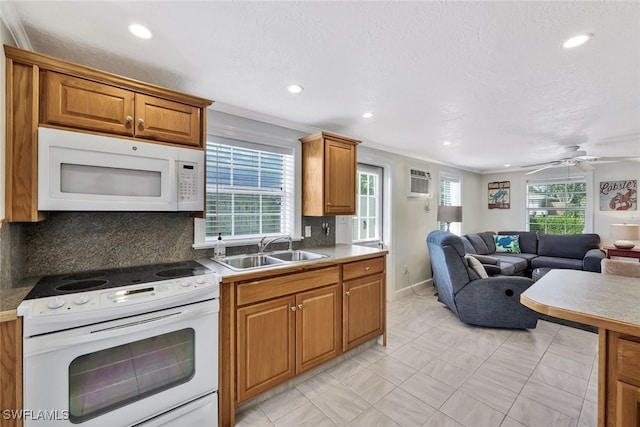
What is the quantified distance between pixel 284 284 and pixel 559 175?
6.11 m

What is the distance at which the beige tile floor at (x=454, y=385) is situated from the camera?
189 centimetres

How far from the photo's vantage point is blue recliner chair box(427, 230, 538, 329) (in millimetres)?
3131

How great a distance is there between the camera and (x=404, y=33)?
4.82ft

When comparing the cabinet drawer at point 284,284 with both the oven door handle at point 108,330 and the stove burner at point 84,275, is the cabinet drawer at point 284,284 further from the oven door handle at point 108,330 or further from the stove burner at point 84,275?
the stove burner at point 84,275

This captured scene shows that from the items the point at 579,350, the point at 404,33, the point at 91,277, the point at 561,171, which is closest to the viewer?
the point at 404,33

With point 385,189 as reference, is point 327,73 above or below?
above

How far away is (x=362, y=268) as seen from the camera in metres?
2.67

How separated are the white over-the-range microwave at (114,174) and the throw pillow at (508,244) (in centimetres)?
571

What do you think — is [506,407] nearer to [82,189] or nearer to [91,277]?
[91,277]

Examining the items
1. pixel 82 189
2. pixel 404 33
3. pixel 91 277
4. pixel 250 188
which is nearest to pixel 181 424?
pixel 91 277

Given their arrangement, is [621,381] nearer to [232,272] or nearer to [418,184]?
[232,272]

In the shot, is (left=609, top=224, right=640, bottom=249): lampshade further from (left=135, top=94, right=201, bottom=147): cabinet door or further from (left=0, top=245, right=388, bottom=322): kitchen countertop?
(left=135, top=94, right=201, bottom=147): cabinet door

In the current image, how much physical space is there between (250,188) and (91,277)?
140 centimetres

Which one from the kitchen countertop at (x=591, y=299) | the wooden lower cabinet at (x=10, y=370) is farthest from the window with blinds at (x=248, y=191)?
the kitchen countertop at (x=591, y=299)
